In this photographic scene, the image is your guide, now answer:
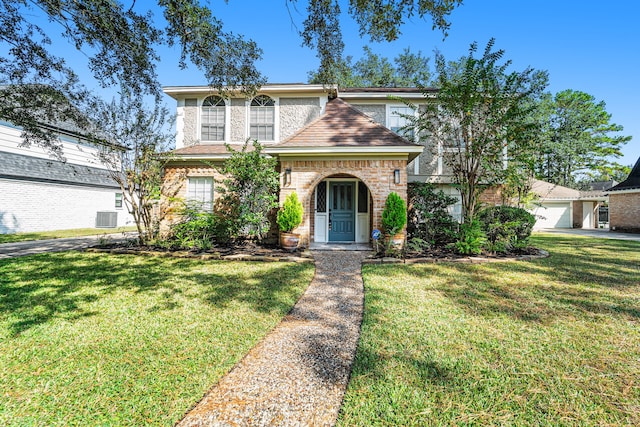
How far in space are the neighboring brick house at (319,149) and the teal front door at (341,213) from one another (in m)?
0.04

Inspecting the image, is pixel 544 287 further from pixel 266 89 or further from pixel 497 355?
pixel 266 89

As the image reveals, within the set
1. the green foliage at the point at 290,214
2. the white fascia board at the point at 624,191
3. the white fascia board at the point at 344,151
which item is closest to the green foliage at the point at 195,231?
the green foliage at the point at 290,214

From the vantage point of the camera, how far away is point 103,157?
9008 millimetres

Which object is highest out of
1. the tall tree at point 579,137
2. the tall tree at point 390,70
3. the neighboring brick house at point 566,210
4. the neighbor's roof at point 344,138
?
the tall tree at point 390,70

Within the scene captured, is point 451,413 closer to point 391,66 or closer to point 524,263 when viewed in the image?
point 524,263

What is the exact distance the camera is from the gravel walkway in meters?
2.13

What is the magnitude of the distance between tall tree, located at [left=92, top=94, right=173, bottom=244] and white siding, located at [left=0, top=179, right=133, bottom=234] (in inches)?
149

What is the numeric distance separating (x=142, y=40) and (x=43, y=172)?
45.1 ft

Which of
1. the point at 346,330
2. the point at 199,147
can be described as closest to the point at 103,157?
the point at 199,147

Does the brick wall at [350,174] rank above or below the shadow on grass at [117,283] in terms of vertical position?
above

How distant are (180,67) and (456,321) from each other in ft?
23.6

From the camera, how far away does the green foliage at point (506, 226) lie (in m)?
8.62

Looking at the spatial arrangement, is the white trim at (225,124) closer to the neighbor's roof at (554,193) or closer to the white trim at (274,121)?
the white trim at (274,121)

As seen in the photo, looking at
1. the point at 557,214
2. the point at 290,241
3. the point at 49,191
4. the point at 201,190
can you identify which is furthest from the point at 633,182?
the point at 49,191
